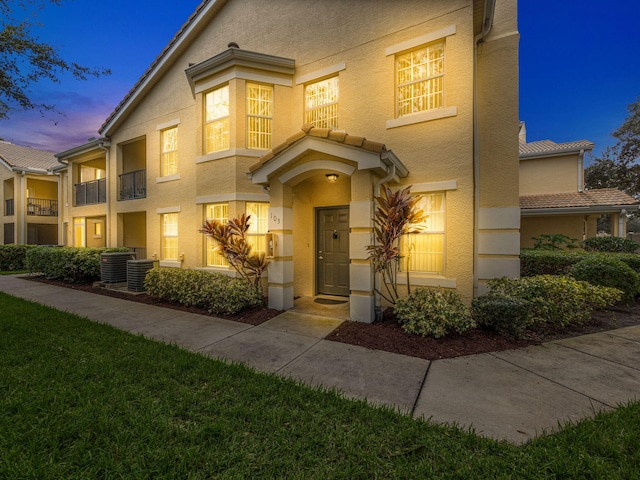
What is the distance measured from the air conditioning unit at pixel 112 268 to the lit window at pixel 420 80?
1093cm

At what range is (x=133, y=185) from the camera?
41.3ft

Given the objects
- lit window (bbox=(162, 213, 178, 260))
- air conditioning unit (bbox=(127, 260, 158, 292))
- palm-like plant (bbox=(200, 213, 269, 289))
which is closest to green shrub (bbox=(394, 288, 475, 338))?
palm-like plant (bbox=(200, 213, 269, 289))

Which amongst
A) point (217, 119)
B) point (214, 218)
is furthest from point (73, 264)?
point (217, 119)

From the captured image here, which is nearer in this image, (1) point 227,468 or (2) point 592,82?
(1) point 227,468

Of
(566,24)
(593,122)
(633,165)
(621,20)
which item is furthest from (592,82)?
(633,165)

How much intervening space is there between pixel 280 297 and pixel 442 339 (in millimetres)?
3825

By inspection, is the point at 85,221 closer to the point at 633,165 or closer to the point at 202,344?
the point at 202,344

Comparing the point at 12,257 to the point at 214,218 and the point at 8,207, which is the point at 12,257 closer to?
the point at 8,207

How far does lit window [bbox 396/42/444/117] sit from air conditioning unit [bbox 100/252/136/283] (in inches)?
430

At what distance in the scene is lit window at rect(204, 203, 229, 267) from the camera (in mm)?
9148

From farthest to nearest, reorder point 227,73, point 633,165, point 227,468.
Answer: point 633,165
point 227,73
point 227,468

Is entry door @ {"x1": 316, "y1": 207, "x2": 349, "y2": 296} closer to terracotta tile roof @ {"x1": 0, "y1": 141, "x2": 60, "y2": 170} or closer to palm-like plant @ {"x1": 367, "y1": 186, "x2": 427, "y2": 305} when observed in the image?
palm-like plant @ {"x1": 367, "y1": 186, "x2": 427, "y2": 305}

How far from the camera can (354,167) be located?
6.21 metres

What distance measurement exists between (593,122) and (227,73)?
311ft
